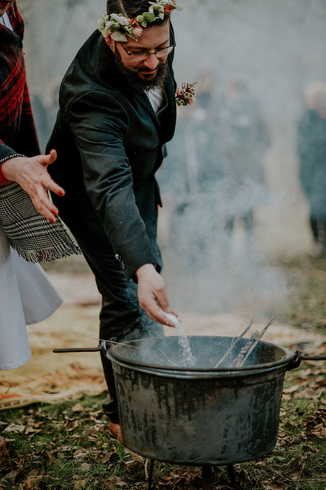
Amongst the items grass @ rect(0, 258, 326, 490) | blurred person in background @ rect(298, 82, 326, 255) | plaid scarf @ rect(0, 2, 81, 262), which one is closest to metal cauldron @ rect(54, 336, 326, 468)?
grass @ rect(0, 258, 326, 490)

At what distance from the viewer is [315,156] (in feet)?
30.1

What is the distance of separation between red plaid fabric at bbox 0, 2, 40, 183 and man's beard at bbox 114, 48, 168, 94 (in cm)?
65

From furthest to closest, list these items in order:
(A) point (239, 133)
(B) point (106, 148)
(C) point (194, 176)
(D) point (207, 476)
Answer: (A) point (239, 133) → (C) point (194, 176) → (B) point (106, 148) → (D) point (207, 476)

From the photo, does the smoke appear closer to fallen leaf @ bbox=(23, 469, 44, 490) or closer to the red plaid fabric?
the red plaid fabric

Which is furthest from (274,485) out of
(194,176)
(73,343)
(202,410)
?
(194,176)

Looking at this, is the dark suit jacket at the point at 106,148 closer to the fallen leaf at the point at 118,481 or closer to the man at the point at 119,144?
the man at the point at 119,144

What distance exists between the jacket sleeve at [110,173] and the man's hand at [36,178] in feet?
0.51

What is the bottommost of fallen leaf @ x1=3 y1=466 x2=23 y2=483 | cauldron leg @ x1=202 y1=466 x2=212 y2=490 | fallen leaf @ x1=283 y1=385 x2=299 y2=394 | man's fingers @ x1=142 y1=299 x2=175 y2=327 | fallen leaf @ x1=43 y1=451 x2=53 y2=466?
fallen leaf @ x1=283 y1=385 x2=299 y2=394

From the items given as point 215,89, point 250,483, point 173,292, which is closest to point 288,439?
point 250,483

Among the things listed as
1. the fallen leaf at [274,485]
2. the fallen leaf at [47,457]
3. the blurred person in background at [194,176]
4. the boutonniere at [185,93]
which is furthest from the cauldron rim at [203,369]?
the blurred person in background at [194,176]

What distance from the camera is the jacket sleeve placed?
1.75 metres

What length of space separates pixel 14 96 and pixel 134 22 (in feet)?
2.70

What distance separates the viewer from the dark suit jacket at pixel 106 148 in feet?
5.83

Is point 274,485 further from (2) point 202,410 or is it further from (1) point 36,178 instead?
(1) point 36,178
